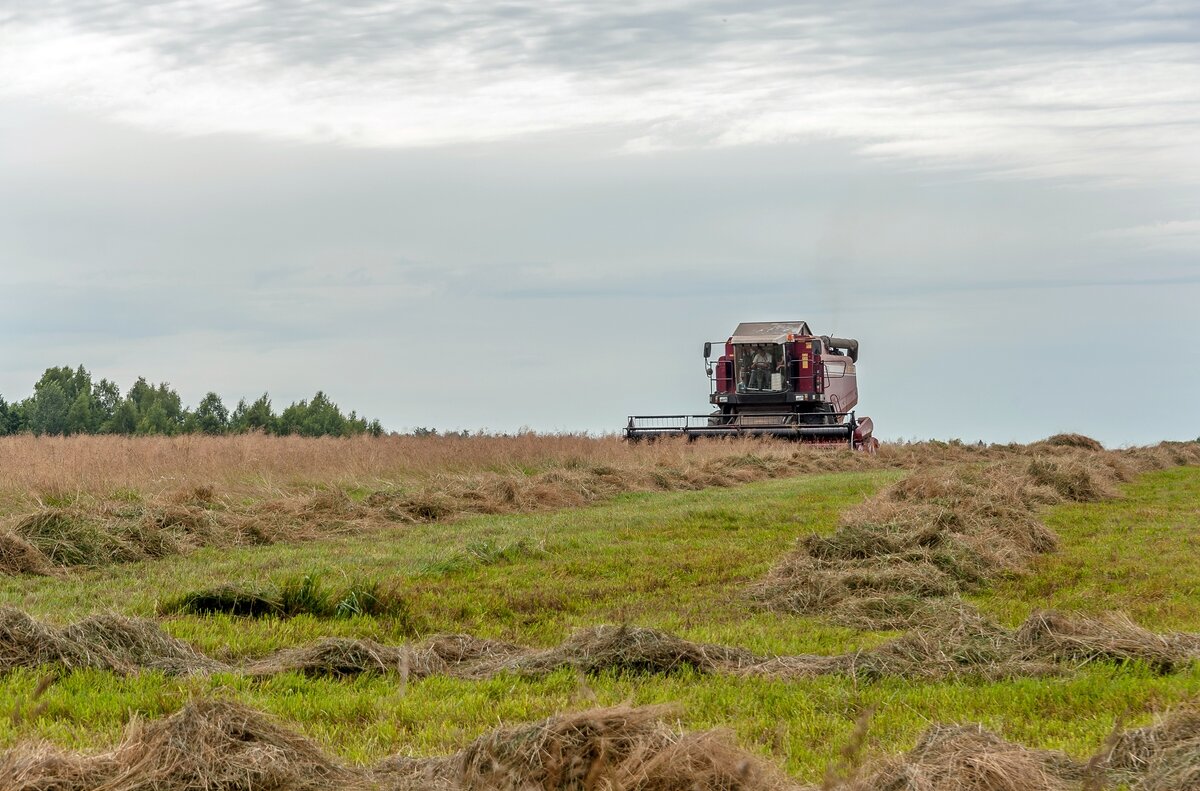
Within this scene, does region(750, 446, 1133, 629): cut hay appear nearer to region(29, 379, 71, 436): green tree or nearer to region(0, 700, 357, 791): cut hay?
region(0, 700, 357, 791): cut hay

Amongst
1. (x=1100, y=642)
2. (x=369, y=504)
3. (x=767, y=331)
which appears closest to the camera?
(x=1100, y=642)

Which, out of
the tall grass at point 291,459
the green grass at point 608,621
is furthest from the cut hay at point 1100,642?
the tall grass at point 291,459

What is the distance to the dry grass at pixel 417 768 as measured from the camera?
395 cm

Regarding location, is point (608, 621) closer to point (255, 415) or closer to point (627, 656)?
point (627, 656)

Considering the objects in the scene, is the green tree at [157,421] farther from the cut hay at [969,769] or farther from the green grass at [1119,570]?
the cut hay at [969,769]

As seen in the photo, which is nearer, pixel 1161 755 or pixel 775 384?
pixel 1161 755

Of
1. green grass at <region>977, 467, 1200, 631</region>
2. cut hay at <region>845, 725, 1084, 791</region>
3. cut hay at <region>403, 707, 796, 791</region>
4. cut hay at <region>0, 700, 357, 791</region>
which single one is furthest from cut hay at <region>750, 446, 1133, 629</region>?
cut hay at <region>0, 700, 357, 791</region>

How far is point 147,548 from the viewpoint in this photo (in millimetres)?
12102

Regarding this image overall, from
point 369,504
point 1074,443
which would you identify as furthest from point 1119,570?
point 1074,443

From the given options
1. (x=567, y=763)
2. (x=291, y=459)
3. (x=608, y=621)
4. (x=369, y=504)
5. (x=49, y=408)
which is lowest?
(x=608, y=621)

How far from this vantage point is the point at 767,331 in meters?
38.3

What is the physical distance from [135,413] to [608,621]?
46.7m

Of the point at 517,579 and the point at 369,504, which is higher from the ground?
the point at 369,504

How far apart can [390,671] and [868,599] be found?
4234mm
